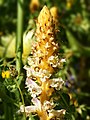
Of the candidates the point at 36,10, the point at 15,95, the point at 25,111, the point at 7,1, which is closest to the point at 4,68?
the point at 15,95

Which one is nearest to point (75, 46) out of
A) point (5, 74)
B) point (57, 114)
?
point (5, 74)

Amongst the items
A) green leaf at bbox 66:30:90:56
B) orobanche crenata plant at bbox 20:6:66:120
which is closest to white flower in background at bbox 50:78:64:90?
orobanche crenata plant at bbox 20:6:66:120

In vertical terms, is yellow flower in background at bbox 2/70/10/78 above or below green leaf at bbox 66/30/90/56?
below

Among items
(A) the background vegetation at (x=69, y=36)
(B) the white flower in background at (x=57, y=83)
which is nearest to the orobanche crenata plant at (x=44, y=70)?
(B) the white flower in background at (x=57, y=83)

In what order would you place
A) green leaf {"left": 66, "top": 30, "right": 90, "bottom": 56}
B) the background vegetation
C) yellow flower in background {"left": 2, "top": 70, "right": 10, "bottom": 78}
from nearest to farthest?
yellow flower in background {"left": 2, "top": 70, "right": 10, "bottom": 78} → the background vegetation → green leaf {"left": 66, "top": 30, "right": 90, "bottom": 56}

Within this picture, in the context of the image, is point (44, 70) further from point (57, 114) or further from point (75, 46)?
point (75, 46)

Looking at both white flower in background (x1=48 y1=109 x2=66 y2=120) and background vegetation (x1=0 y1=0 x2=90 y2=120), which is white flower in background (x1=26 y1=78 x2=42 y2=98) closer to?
white flower in background (x1=48 y1=109 x2=66 y2=120)

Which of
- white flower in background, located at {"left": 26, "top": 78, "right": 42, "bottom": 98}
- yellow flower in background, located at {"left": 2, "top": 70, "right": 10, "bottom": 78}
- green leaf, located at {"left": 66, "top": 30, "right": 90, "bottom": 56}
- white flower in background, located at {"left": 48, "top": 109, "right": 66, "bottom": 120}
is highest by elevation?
green leaf, located at {"left": 66, "top": 30, "right": 90, "bottom": 56}

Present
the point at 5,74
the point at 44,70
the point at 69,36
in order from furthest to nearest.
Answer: the point at 69,36
the point at 5,74
the point at 44,70

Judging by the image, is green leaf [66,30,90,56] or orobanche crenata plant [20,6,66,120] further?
green leaf [66,30,90,56]
